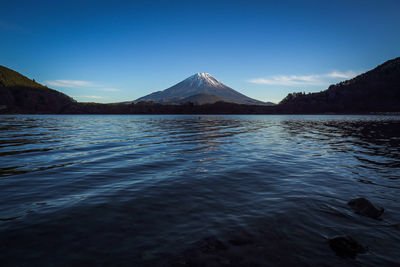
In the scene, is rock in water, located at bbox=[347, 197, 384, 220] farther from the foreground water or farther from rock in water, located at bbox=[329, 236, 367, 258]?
rock in water, located at bbox=[329, 236, 367, 258]

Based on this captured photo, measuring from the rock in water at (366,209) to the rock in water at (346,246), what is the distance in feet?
6.94

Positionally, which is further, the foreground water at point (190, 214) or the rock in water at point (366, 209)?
the rock in water at point (366, 209)

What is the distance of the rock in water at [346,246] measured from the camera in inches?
170

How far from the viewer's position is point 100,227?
539 centimetres

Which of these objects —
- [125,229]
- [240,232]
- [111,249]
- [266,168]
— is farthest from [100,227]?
[266,168]

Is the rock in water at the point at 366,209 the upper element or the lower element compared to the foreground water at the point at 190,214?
upper

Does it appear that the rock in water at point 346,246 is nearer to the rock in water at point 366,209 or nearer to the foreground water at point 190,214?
the foreground water at point 190,214

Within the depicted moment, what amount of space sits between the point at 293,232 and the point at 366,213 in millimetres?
2771

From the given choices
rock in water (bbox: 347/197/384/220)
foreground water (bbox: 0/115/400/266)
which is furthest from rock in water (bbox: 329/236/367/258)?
rock in water (bbox: 347/197/384/220)

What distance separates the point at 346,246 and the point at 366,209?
8.13 feet

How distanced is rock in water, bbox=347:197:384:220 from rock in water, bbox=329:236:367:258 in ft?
6.94

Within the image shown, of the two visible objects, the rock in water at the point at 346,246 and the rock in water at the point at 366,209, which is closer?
the rock in water at the point at 346,246

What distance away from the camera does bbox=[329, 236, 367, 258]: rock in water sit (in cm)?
431

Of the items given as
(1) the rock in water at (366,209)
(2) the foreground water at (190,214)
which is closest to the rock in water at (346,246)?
(2) the foreground water at (190,214)
